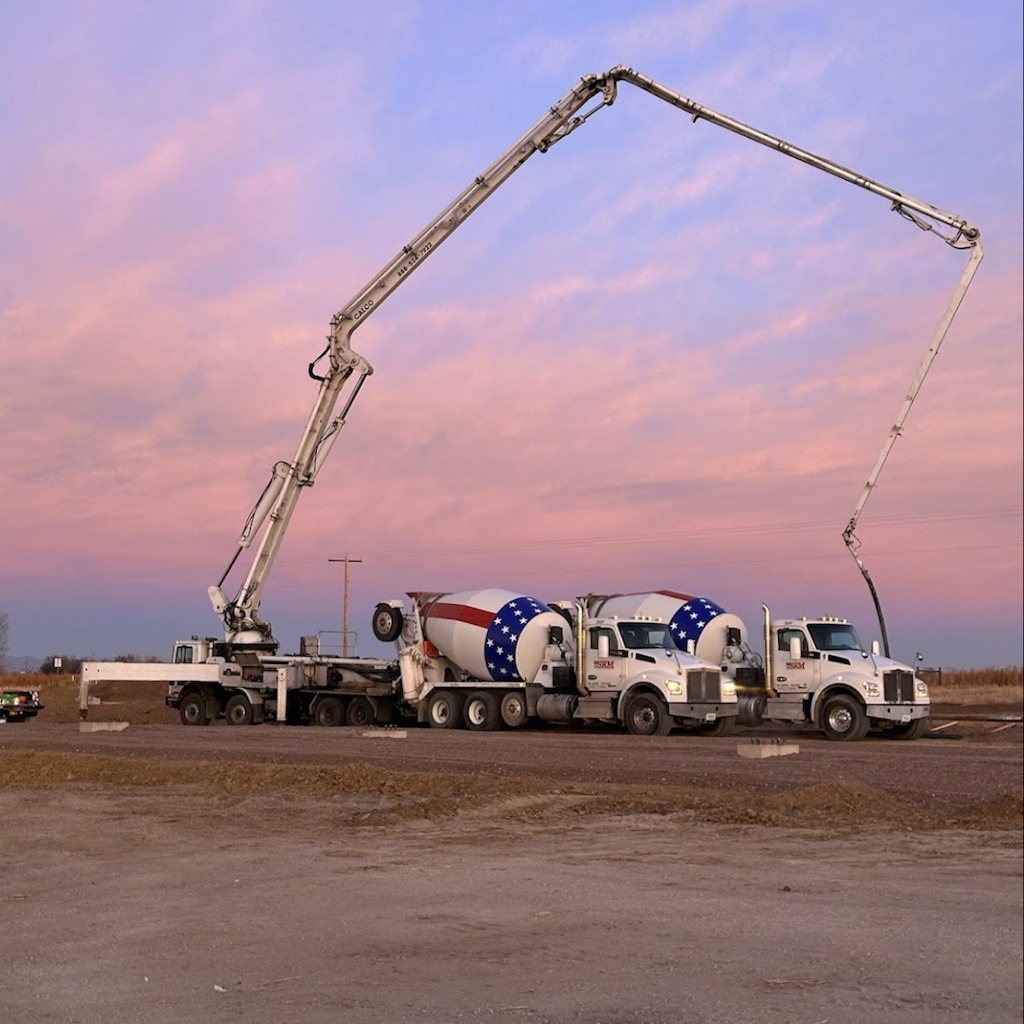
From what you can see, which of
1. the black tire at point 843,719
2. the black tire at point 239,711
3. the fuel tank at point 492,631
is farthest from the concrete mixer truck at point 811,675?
the black tire at point 239,711

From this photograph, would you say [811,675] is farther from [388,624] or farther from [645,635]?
[388,624]

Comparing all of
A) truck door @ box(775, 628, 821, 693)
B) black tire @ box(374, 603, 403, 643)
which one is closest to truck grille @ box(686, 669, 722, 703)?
truck door @ box(775, 628, 821, 693)

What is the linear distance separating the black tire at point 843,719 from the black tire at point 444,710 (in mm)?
9593

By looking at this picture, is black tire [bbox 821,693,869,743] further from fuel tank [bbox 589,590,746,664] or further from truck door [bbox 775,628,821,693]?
fuel tank [bbox 589,590,746,664]

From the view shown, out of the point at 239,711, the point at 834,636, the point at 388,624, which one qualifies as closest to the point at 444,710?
the point at 388,624

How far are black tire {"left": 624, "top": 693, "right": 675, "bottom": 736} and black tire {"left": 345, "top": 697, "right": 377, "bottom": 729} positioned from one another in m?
8.83

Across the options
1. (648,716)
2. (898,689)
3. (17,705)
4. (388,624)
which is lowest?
(648,716)

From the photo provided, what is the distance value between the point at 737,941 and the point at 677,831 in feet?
19.5

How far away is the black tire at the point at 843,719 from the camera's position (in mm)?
28719

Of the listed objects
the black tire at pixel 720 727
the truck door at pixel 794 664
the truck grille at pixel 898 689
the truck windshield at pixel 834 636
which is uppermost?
the truck windshield at pixel 834 636

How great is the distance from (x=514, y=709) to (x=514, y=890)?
22.9 metres

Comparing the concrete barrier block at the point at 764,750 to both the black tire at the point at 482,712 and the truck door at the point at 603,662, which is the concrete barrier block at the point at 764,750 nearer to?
the truck door at the point at 603,662

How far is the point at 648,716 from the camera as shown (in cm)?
3072

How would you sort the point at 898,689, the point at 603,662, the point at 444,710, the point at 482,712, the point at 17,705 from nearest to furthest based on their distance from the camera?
1. the point at 898,689
2. the point at 603,662
3. the point at 482,712
4. the point at 444,710
5. the point at 17,705
